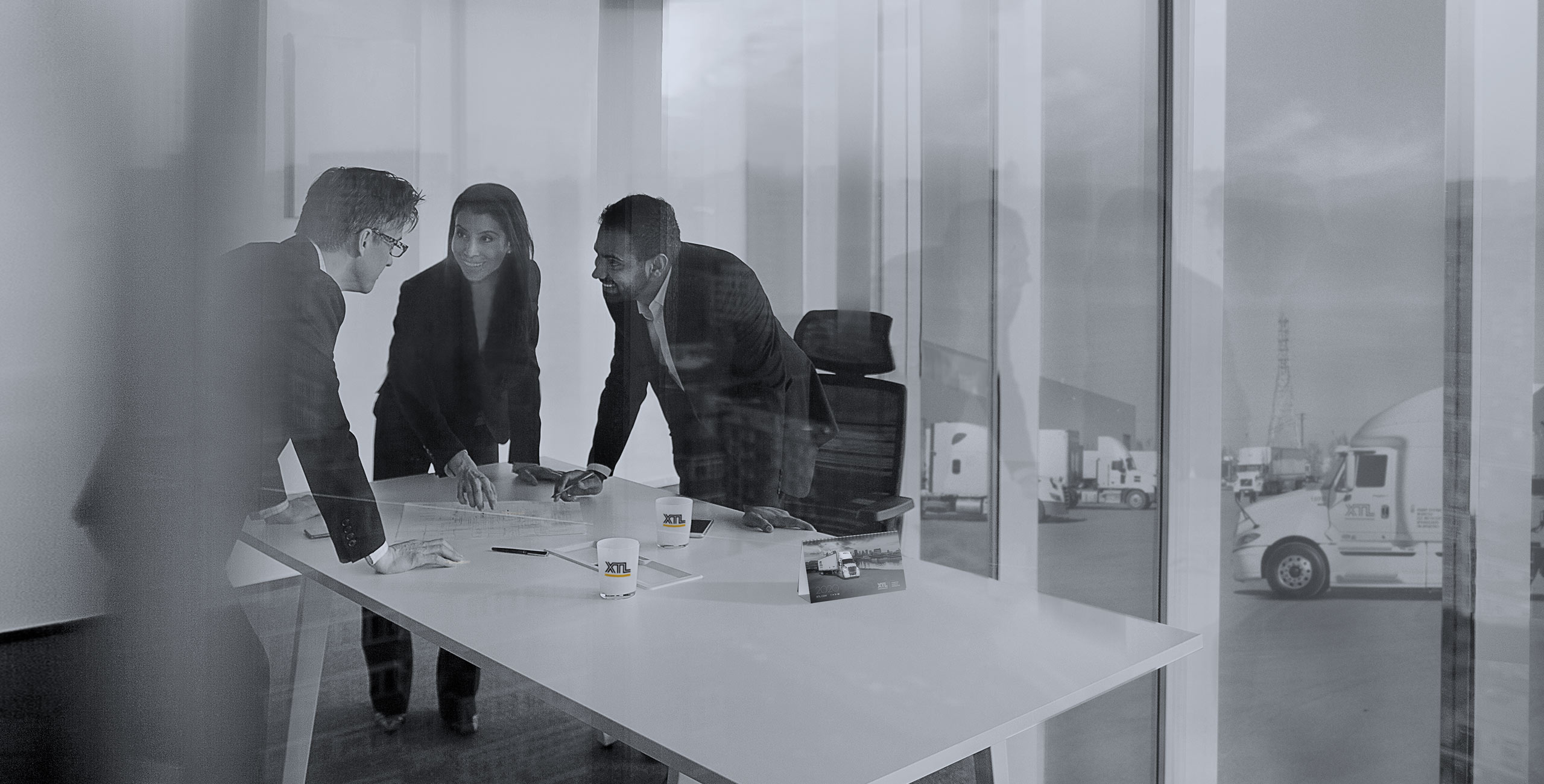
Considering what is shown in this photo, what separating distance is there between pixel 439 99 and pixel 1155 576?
1.79 metres

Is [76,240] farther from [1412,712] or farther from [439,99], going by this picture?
[1412,712]

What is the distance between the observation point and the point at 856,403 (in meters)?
1.85

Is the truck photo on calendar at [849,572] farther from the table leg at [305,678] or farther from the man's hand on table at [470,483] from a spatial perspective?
the table leg at [305,678]

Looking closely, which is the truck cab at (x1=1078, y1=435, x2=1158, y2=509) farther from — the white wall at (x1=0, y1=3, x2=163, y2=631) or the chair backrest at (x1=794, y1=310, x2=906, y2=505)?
the white wall at (x1=0, y1=3, x2=163, y2=631)

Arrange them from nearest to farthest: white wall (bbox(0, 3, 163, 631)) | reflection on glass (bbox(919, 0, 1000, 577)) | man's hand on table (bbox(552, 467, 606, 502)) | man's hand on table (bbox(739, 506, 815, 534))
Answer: white wall (bbox(0, 3, 163, 631))
man's hand on table (bbox(552, 467, 606, 502))
man's hand on table (bbox(739, 506, 815, 534))
reflection on glass (bbox(919, 0, 1000, 577))

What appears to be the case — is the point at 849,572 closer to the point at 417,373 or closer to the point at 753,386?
the point at 753,386

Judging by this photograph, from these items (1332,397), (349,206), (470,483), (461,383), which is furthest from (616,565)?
(1332,397)

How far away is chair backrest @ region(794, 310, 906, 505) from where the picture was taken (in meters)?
1.77

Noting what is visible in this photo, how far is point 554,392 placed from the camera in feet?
4.27

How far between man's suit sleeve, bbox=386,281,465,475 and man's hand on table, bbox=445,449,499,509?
0.02 metres

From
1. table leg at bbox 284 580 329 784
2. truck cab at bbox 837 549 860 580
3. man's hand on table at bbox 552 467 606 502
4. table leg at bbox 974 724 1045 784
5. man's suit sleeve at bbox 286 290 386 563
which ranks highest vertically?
man's suit sleeve at bbox 286 290 386 563

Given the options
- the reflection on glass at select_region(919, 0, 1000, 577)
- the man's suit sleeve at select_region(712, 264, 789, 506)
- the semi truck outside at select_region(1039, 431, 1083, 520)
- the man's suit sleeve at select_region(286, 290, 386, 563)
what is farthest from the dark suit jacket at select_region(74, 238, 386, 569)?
the semi truck outside at select_region(1039, 431, 1083, 520)

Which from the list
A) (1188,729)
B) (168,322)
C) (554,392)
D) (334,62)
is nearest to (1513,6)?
(1188,729)

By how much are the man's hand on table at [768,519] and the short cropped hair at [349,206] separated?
84 cm
